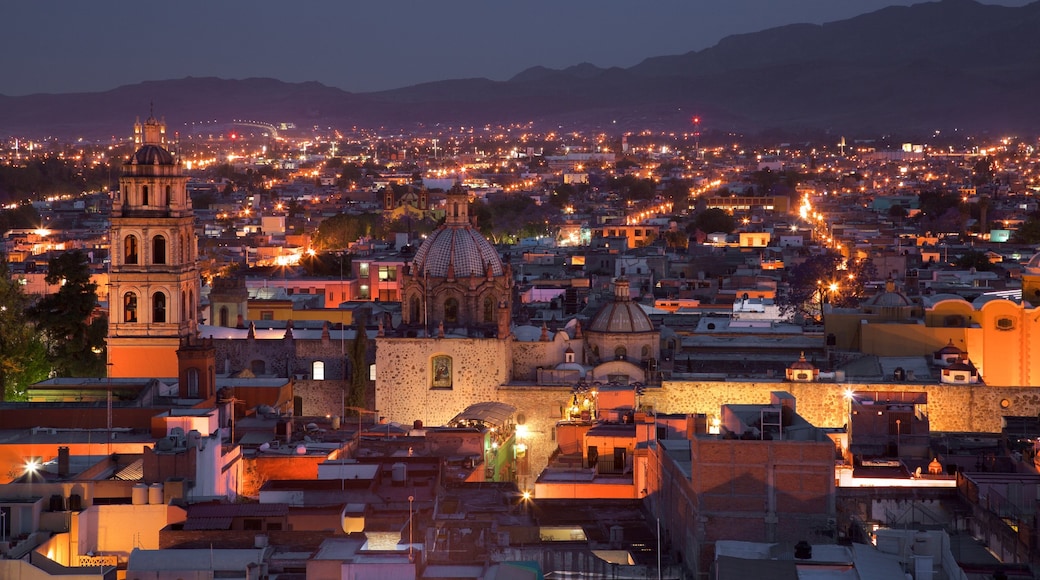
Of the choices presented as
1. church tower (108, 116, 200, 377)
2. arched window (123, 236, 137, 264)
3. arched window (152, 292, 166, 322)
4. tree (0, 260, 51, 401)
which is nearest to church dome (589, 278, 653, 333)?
church tower (108, 116, 200, 377)

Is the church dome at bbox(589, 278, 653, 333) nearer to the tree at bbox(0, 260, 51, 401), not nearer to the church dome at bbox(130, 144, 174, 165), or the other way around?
the church dome at bbox(130, 144, 174, 165)

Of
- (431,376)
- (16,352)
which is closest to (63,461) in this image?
(431,376)

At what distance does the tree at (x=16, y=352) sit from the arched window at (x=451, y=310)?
28.7ft

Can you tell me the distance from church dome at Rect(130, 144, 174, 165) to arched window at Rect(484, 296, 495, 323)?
7.45 metres

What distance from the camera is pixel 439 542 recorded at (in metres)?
23.6

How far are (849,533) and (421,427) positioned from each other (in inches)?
560

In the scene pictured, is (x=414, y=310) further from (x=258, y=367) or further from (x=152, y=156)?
(x=152, y=156)

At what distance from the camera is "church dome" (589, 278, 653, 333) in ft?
130

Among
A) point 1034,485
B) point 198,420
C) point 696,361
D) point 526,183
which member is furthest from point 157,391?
point 526,183

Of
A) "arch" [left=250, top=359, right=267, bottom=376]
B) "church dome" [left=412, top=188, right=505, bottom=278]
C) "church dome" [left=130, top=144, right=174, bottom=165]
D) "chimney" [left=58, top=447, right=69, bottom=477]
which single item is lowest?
"chimney" [left=58, top=447, right=69, bottom=477]

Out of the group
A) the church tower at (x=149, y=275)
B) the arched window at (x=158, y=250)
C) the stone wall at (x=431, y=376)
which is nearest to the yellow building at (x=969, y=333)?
the stone wall at (x=431, y=376)

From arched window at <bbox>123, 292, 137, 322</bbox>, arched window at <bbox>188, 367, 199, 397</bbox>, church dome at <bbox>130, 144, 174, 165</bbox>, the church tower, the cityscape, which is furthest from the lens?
church dome at <bbox>130, 144, 174, 165</bbox>

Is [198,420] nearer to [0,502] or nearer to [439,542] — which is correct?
[0,502]

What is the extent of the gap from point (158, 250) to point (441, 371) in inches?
256
